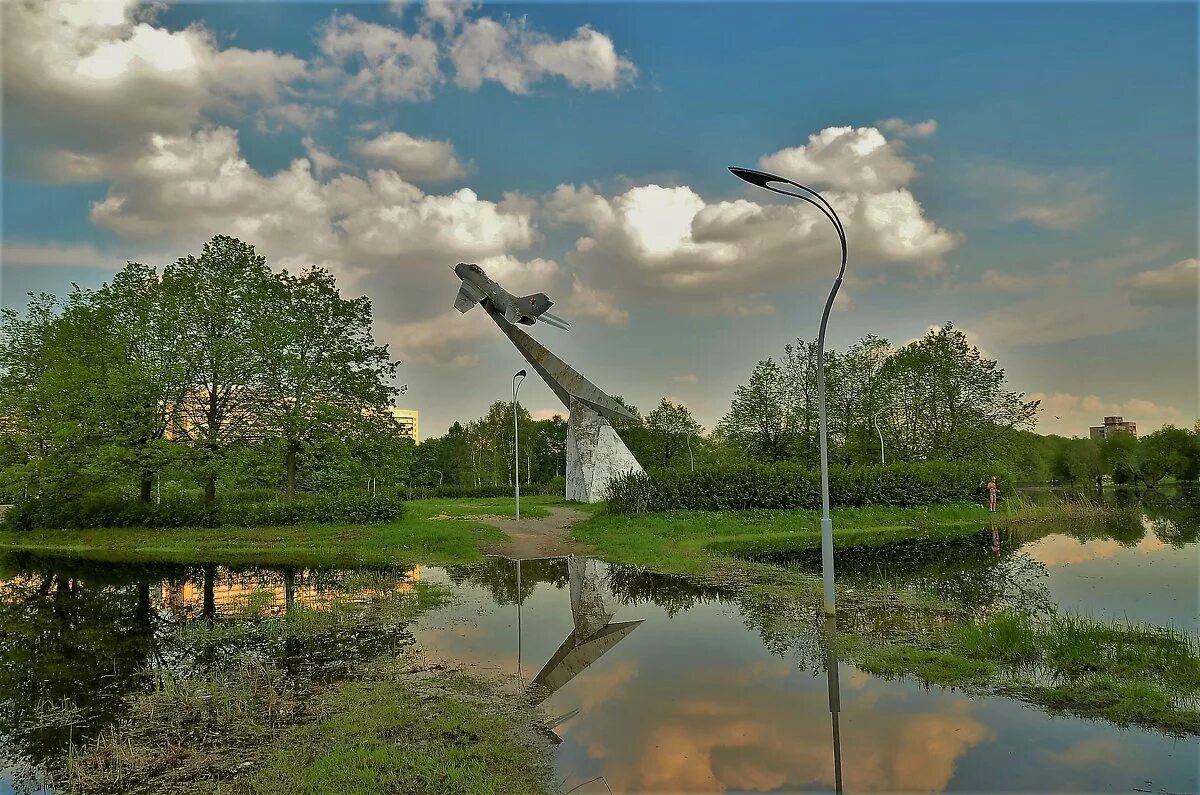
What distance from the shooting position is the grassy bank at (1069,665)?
24.3 feet

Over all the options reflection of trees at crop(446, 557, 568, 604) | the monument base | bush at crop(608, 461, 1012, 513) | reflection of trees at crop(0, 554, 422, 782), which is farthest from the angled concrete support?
reflection of trees at crop(0, 554, 422, 782)

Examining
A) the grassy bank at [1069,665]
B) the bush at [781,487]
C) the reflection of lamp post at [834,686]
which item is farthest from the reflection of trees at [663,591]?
the bush at [781,487]

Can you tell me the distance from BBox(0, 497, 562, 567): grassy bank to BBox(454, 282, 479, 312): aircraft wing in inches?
357

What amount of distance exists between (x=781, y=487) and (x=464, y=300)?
1592cm

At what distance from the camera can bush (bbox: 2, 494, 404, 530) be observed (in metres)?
28.0

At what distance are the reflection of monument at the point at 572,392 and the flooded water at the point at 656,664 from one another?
1347 cm

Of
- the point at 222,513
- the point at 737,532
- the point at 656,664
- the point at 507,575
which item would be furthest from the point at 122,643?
the point at 737,532

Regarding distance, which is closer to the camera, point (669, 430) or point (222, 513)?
point (222, 513)

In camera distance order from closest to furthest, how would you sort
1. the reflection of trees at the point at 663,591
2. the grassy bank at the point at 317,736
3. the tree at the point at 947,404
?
the grassy bank at the point at 317,736 < the reflection of trees at the point at 663,591 < the tree at the point at 947,404

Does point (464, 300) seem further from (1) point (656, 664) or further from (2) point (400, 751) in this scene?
(2) point (400, 751)

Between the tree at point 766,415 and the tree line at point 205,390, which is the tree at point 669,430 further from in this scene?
the tree line at point 205,390

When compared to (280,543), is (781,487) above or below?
above

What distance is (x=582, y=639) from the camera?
1119 centimetres

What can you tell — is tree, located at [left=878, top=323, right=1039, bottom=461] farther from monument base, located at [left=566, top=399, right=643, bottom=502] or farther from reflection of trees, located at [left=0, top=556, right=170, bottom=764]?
reflection of trees, located at [left=0, top=556, right=170, bottom=764]
